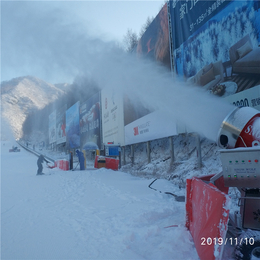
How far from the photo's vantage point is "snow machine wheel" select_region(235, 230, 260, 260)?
8.78 ft

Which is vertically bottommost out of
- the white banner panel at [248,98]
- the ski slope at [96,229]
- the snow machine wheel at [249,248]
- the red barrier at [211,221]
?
the ski slope at [96,229]

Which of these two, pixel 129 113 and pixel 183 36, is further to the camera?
pixel 129 113

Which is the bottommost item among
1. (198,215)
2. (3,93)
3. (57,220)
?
(57,220)

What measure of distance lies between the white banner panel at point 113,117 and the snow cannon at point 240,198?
57.5 feet

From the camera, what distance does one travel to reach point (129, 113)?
64.1ft

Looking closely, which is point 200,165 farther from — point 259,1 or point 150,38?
point 150,38

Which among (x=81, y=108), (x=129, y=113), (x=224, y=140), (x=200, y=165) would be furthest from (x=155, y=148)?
(x=81, y=108)

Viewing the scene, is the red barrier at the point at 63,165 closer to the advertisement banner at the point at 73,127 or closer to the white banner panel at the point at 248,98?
the white banner panel at the point at 248,98

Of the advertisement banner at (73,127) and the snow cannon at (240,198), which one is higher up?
the advertisement banner at (73,127)

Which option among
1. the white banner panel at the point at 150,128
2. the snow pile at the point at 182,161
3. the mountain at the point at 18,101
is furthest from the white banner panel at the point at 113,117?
the mountain at the point at 18,101

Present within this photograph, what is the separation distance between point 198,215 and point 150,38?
13.6 meters

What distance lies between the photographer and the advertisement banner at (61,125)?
45469 millimetres

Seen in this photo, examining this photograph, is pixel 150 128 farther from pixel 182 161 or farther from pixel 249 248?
pixel 249 248
